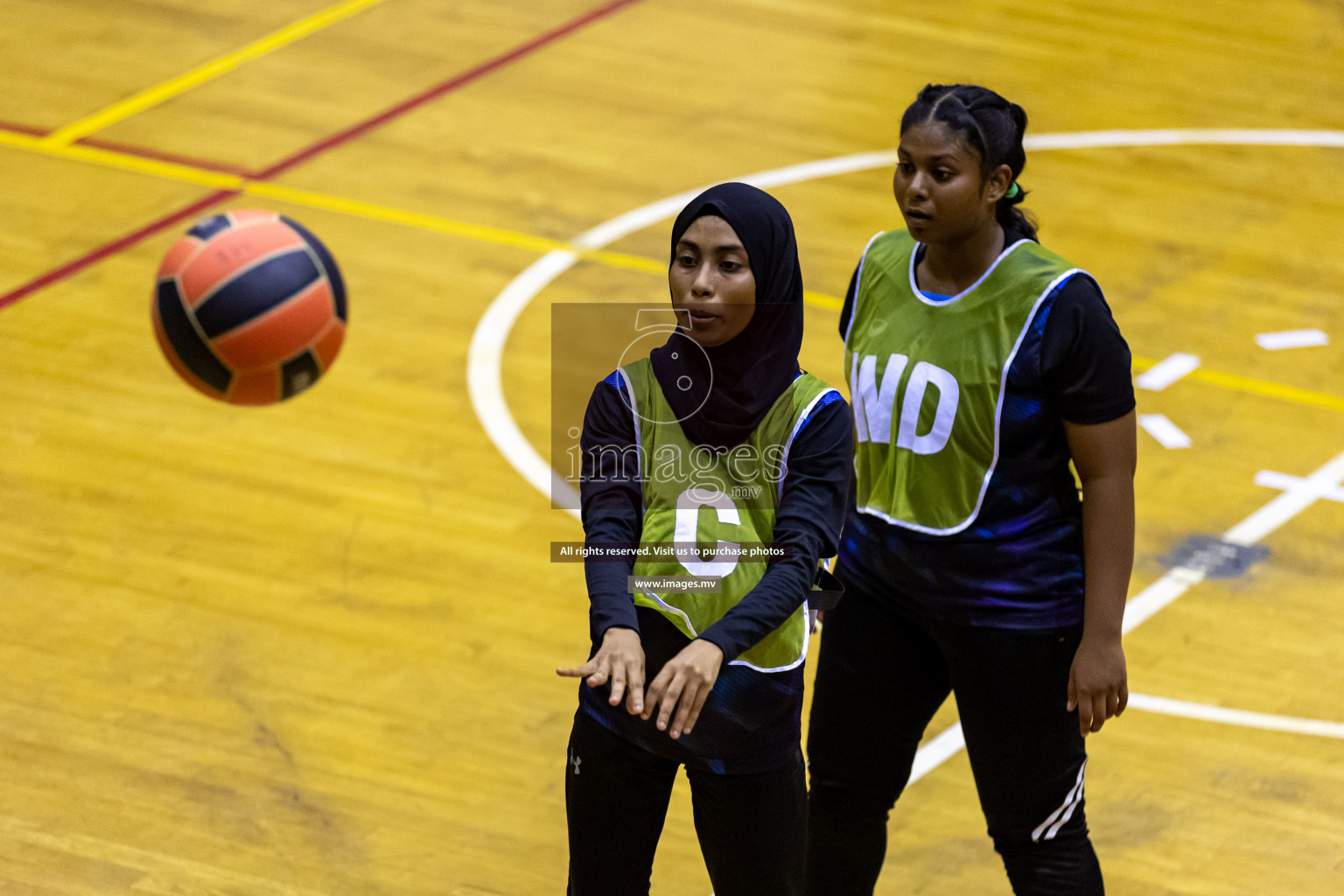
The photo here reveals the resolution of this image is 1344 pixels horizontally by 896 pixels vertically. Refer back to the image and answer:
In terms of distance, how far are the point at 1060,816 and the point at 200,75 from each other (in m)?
7.00

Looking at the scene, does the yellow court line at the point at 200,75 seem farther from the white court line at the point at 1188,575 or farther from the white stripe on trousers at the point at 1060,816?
the white stripe on trousers at the point at 1060,816

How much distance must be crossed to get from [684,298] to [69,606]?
3.10m

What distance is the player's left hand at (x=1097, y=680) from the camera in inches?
127

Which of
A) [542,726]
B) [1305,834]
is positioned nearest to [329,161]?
[542,726]

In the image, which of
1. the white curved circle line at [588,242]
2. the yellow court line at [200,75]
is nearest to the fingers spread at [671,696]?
the white curved circle line at [588,242]

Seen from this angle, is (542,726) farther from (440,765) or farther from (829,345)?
(829,345)

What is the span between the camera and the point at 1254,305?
732 centimetres

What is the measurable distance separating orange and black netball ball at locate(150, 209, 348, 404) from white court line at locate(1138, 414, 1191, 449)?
3.55m

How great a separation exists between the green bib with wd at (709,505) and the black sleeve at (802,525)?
0.03 meters

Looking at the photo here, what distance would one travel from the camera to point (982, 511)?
10.8 feet

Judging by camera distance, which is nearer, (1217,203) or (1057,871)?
(1057,871)

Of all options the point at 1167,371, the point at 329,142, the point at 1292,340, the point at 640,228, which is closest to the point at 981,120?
the point at 1167,371

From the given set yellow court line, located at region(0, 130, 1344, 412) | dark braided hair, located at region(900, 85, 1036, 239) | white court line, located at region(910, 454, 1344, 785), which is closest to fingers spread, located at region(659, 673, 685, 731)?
dark braided hair, located at region(900, 85, 1036, 239)

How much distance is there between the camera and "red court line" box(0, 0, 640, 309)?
7.14 m
